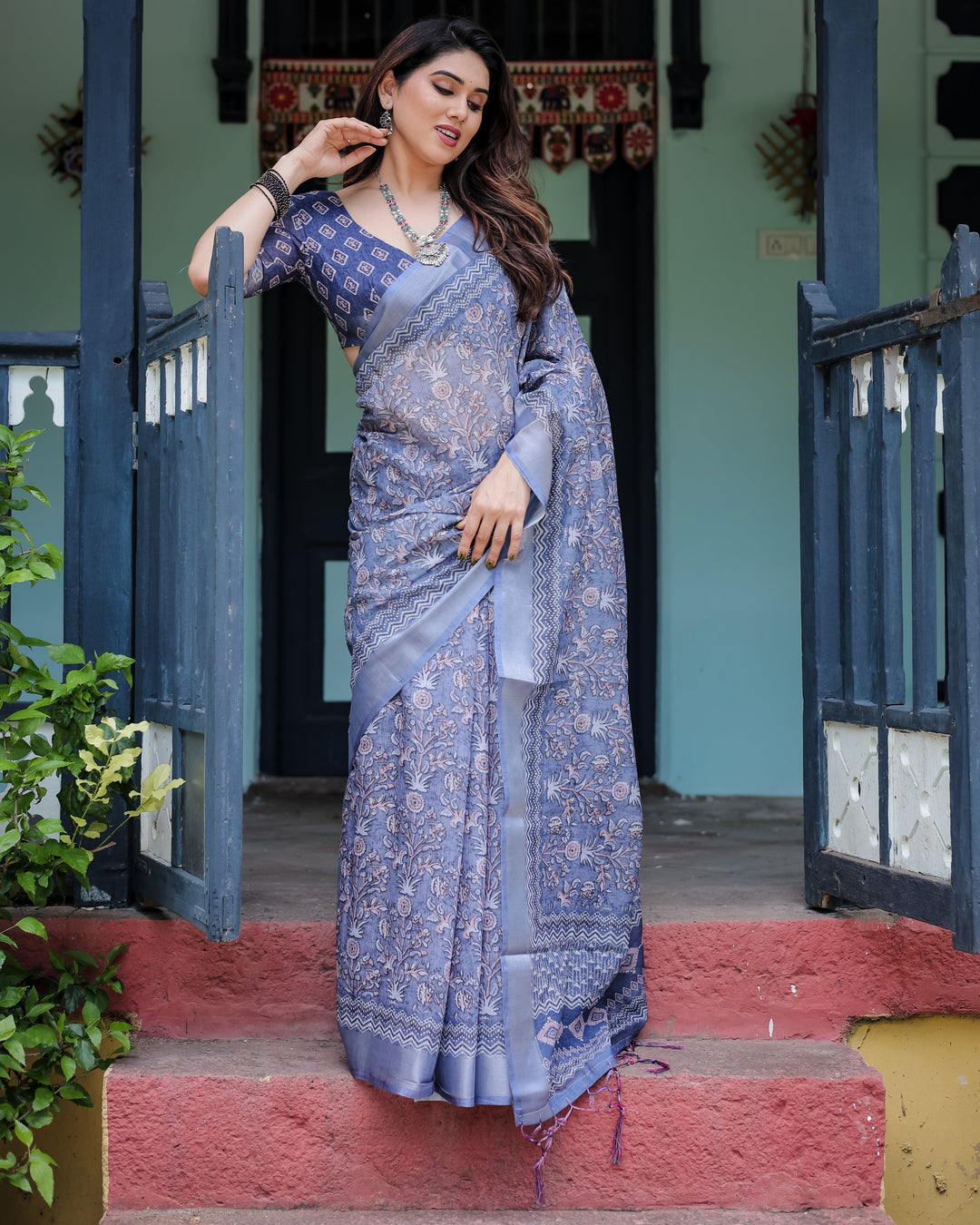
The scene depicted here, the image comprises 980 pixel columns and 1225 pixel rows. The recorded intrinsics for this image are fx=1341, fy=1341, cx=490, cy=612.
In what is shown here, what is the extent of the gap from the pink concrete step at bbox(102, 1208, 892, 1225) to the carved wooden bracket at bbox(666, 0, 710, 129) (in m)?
3.62

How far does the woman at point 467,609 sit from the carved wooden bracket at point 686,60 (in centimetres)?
225

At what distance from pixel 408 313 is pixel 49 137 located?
2836mm

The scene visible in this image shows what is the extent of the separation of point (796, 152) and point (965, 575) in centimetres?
290

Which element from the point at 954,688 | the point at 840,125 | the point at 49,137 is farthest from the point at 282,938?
the point at 49,137

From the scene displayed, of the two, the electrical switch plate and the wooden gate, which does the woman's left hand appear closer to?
the wooden gate

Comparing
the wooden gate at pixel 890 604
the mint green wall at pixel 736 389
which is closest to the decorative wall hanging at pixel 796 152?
the mint green wall at pixel 736 389

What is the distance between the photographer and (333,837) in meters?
3.71

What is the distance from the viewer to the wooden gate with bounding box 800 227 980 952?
7.38 ft

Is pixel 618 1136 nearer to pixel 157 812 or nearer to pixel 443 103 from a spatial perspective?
pixel 157 812

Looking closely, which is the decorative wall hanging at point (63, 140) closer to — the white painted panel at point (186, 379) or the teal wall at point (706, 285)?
the teal wall at point (706, 285)

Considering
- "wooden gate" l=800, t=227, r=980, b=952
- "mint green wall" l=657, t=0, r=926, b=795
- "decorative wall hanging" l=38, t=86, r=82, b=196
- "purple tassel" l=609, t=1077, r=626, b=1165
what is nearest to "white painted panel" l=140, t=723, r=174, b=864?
"purple tassel" l=609, t=1077, r=626, b=1165

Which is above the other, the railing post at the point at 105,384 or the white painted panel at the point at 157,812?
the railing post at the point at 105,384

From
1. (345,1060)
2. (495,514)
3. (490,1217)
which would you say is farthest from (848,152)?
(490,1217)

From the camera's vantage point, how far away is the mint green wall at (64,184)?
463 centimetres
